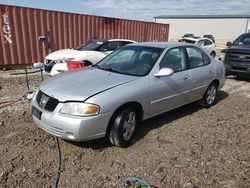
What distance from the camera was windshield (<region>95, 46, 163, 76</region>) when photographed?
4387mm

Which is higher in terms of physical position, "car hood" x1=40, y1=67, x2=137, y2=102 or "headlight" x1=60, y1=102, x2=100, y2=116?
"car hood" x1=40, y1=67, x2=137, y2=102

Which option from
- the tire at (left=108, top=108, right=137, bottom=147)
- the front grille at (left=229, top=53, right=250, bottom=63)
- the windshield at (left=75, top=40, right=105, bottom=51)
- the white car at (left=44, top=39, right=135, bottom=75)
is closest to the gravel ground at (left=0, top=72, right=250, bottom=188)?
the tire at (left=108, top=108, right=137, bottom=147)

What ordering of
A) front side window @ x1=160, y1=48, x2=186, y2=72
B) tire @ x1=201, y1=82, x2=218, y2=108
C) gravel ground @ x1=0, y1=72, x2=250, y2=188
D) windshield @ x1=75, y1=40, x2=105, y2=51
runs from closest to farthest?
1. gravel ground @ x1=0, y1=72, x2=250, y2=188
2. front side window @ x1=160, y1=48, x2=186, y2=72
3. tire @ x1=201, y1=82, x2=218, y2=108
4. windshield @ x1=75, y1=40, x2=105, y2=51

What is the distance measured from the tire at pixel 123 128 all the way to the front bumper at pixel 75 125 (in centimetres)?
18

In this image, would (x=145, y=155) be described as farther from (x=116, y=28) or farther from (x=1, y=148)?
(x=116, y=28)

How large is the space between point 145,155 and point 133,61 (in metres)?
1.73

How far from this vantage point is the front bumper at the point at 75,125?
134 inches

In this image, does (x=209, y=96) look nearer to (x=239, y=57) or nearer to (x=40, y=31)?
(x=239, y=57)

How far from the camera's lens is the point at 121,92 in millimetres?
3727

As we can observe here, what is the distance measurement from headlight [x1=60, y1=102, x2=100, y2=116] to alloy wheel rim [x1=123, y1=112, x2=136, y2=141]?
0.63 meters

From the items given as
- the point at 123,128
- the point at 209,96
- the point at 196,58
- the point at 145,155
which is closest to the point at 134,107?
the point at 123,128

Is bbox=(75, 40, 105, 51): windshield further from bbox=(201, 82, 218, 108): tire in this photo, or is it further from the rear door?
bbox=(201, 82, 218, 108): tire

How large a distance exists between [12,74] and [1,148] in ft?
21.2

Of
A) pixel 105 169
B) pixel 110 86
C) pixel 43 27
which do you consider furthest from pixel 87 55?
pixel 105 169
